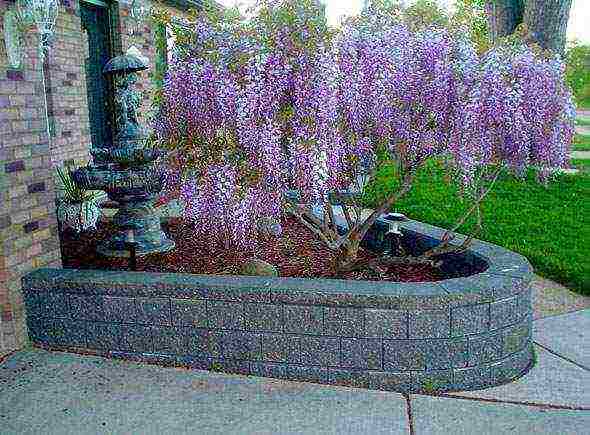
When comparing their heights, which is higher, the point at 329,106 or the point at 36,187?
the point at 329,106

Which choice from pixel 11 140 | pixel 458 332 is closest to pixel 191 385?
pixel 458 332

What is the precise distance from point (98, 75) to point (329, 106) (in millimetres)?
5827

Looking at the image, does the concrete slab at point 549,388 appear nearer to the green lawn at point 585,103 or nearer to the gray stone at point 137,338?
the gray stone at point 137,338

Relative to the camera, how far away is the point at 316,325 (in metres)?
3.41

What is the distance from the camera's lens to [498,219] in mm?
7406

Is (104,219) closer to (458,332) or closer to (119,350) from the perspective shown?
(119,350)

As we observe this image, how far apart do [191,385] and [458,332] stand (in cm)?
153

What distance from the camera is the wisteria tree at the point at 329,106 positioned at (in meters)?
3.49

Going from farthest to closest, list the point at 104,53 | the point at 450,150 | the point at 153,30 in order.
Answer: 1. the point at 153,30
2. the point at 104,53
3. the point at 450,150

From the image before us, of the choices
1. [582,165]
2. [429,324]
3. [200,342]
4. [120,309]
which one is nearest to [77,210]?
[120,309]

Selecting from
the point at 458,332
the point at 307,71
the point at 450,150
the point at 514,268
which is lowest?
the point at 458,332

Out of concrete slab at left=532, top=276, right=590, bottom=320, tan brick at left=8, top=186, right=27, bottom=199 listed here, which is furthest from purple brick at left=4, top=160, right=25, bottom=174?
concrete slab at left=532, top=276, right=590, bottom=320

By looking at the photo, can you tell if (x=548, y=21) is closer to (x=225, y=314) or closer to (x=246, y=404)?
(x=225, y=314)

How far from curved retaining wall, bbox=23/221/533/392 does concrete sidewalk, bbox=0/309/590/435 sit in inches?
3.3
